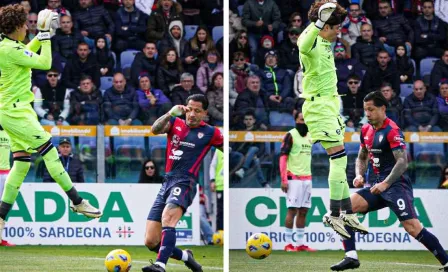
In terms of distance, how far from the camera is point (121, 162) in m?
12.4

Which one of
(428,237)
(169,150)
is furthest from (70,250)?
(428,237)

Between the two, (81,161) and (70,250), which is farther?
(81,161)

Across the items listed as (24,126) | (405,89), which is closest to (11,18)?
(24,126)

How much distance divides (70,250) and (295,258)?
260 cm

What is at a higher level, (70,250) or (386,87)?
(386,87)

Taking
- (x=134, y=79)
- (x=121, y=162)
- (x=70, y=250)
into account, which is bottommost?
(x=70, y=250)

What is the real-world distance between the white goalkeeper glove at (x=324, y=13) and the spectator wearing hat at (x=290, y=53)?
17.4ft

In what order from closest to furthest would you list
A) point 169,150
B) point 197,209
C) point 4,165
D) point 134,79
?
point 169,150
point 4,165
point 197,209
point 134,79

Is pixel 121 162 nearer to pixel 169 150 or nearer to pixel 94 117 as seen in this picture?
pixel 94 117

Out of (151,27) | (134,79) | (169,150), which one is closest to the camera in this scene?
(169,150)

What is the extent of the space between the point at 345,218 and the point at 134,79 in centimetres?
619

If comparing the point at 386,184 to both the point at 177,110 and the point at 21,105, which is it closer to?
the point at 177,110

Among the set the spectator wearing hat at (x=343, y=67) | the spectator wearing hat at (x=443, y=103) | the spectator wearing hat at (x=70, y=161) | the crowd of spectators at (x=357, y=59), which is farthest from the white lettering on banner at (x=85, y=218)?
the spectator wearing hat at (x=443, y=103)

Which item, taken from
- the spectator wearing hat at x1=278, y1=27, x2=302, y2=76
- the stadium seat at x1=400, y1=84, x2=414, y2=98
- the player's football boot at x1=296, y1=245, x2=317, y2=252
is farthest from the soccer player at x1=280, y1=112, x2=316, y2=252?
the stadium seat at x1=400, y1=84, x2=414, y2=98
